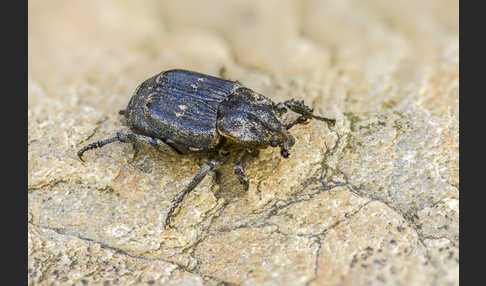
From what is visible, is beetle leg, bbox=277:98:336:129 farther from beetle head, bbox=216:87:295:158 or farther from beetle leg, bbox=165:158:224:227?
beetle leg, bbox=165:158:224:227

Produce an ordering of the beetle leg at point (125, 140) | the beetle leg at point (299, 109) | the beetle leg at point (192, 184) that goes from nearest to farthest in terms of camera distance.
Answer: the beetle leg at point (192, 184) → the beetle leg at point (125, 140) → the beetle leg at point (299, 109)

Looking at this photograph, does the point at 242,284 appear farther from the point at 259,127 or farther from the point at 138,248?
the point at 259,127

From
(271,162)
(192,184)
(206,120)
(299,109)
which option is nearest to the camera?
(192,184)

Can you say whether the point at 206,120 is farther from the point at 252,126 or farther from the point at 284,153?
the point at 284,153

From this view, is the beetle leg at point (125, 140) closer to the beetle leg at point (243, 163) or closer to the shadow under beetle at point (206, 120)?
the shadow under beetle at point (206, 120)

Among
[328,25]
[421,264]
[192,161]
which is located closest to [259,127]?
[192,161]

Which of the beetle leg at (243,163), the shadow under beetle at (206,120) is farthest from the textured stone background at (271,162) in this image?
the shadow under beetle at (206,120)

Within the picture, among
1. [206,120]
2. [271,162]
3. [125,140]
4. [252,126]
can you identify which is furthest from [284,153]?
[125,140]
